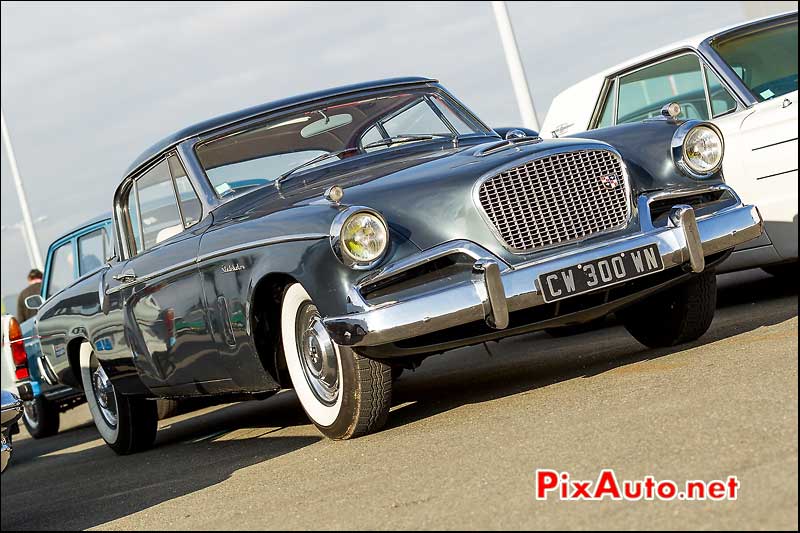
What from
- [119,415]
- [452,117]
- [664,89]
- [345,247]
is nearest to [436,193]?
[345,247]

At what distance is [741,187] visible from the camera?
7270 millimetres

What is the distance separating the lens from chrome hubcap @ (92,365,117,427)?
8227 mm

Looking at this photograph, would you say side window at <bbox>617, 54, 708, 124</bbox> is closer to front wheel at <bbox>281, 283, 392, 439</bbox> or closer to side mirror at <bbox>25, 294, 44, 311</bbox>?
front wheel at <bbox>281, 283, 392, 439</bbox>

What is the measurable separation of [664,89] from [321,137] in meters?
2.93

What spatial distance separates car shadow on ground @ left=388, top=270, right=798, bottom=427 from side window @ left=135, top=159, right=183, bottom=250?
168cm

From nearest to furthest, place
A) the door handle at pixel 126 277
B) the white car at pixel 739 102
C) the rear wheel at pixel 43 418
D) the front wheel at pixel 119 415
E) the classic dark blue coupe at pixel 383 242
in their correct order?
the classic dark blue coupe at pixel 383 242, the white car at pixel 739 102, the door handle at pixel 126 277, the front wheel at pixel 119 415, the rear wheel at pixel 43 418

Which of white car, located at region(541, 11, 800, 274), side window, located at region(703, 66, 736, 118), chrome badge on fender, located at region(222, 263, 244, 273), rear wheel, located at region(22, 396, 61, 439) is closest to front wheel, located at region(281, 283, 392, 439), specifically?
chrome badge on fender, located at region(222, 263, 244, 273)

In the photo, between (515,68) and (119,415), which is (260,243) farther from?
(515,68)

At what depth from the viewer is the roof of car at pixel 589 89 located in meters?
8.06

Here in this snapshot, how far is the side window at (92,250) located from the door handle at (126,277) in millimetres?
2902

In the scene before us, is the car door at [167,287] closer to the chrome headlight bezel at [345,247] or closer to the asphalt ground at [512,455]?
the asphalt ground at [512,455]

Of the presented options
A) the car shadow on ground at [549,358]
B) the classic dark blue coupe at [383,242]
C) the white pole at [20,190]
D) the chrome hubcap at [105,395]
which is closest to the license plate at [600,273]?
the classic dark blue coupe at [383,242]

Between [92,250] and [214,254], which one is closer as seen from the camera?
[214,254]

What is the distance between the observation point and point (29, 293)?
14695 millimetres
